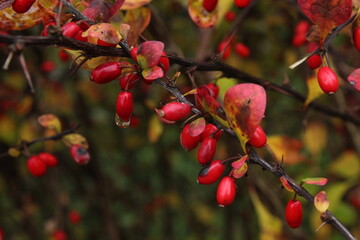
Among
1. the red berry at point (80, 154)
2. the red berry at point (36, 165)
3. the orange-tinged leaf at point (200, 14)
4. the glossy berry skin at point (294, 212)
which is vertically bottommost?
the red berry at point (36, 165)

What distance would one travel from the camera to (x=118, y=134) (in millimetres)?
2949

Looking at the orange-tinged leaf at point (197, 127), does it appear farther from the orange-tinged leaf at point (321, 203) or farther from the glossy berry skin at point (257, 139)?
the orange-tinged leaf at point (321, 203)

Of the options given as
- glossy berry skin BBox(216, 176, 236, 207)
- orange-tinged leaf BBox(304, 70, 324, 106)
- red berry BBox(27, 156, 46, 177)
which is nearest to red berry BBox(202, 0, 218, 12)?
orange-tinged leaf BBox(304, 70, 324, 106)

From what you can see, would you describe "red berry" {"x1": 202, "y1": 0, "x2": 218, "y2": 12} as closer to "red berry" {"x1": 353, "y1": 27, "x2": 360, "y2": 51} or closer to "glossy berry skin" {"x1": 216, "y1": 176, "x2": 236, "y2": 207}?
"red berry" {"x1": 353, "y1": 27, "x2": 360, "y2": 51}

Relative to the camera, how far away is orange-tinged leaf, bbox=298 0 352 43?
927mm

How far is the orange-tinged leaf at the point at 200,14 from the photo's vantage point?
125 cm

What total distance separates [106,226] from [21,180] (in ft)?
1.82

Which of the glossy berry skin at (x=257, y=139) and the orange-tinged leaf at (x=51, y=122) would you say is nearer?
the glossy berry skin at (x=257, y=139)

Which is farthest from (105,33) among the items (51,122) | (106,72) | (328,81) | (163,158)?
(163,158)

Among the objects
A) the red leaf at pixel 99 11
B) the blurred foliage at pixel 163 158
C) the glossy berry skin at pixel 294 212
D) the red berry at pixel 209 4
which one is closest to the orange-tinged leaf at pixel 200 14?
the red berry at pixel 209 4

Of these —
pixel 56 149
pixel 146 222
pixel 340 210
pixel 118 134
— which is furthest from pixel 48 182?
pixel 340 210

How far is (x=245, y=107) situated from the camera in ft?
2.67

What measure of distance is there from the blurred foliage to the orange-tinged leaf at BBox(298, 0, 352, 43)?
78 centimetres

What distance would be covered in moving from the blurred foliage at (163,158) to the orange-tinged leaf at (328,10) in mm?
784
